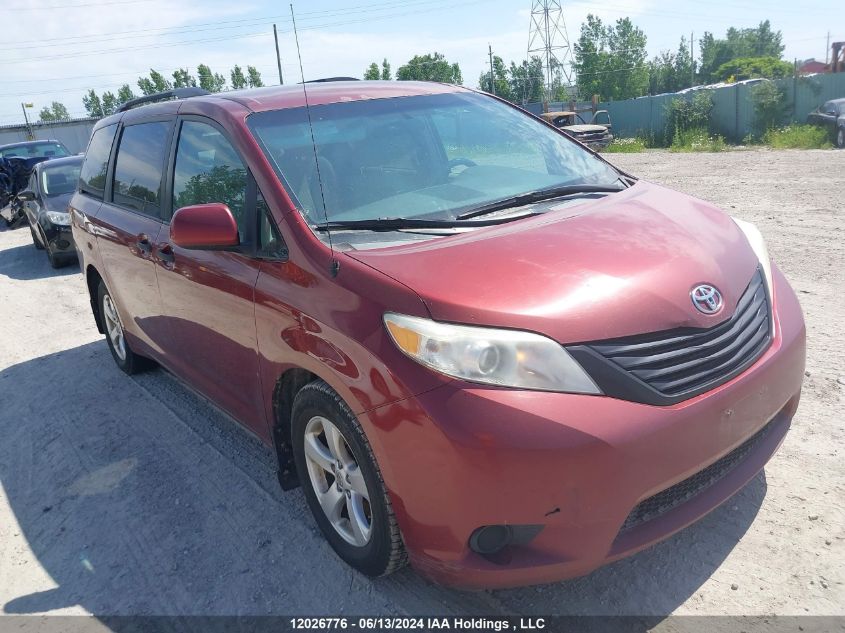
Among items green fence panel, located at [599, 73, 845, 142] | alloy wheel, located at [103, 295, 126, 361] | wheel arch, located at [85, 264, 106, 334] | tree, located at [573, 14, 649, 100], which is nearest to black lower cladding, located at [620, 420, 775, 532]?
alloy wheel, located at [103, 295, 126, 361]

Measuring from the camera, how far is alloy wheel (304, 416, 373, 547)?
257 cm

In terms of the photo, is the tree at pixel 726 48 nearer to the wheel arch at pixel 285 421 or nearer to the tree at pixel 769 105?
the tree at pixel 769 105

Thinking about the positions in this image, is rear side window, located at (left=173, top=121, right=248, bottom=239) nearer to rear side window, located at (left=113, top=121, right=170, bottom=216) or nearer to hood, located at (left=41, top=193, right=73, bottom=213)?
rear side window, located at (left=113, top=121, right=170, bottom=216)

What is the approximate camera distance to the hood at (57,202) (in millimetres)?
10258

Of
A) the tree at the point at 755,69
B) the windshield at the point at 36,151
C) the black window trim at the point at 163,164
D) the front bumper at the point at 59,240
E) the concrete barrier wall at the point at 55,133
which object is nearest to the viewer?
the black window trim at the point at 163,164

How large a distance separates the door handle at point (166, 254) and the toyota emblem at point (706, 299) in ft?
8.41

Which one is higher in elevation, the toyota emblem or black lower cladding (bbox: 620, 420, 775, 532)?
the toyota emblem

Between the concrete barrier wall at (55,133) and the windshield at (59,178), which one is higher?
the concrete barrier wall at (55,133)

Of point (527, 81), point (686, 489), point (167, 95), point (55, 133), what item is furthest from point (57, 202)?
point (527, 81)

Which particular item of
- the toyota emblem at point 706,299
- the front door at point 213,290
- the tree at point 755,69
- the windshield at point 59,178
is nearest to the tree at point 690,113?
the windshield at point 59,178

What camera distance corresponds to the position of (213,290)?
3227 mm

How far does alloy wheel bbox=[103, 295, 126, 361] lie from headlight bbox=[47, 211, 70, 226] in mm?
5239

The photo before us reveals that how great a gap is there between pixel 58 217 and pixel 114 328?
18.6 feet

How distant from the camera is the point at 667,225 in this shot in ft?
9.05
